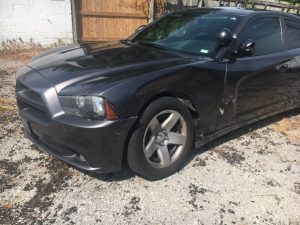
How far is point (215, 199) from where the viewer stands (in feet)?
10.4

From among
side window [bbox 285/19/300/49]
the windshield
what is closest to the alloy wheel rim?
the windshield

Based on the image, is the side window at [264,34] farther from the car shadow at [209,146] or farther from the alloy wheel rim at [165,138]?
the alloy wheel rim at [165,138]

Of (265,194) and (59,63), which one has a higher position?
(59,63)

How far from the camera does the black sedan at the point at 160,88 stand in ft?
9.51

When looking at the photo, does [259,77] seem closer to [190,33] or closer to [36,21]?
[190,33]

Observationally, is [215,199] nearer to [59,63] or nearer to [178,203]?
[178,203]

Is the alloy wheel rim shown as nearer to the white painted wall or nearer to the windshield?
the windshield

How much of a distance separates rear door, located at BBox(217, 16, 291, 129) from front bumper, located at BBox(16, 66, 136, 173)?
1.38m

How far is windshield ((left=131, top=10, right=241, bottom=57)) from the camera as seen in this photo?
12.6 ft

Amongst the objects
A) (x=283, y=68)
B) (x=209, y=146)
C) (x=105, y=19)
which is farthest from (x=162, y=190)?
(x=105, y=19)

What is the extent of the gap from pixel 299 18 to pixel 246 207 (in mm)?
3072

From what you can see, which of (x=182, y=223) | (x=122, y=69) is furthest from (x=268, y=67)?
(x=182, y=223)

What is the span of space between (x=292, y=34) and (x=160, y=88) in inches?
99.6

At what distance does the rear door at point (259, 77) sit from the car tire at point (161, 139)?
0.56 m
